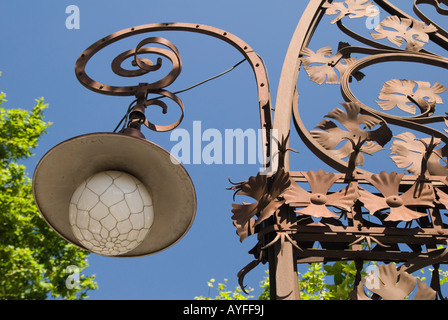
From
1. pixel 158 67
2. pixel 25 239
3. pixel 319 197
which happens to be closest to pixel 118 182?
pixel 319 197

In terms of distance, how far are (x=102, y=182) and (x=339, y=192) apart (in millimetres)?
916

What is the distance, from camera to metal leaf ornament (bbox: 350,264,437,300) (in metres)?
1.73

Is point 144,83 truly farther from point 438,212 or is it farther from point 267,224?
point 438,212

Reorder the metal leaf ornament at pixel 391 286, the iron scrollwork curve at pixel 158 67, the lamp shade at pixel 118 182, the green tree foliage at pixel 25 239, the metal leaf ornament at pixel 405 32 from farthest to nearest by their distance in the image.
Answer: the green tree foliage at pixel 25 239 → the metal leaf ornament at pixel 405 32 → the iron scrollwork curve at pixel 158 67 → the lamp shade at pixel 118 182 → the metal leaf ornament at pixel 391 286

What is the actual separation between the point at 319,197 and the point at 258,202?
240mm

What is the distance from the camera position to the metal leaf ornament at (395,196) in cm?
195

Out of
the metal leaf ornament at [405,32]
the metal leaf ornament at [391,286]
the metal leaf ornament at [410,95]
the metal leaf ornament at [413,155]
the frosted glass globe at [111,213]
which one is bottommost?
the metal leaf ornament at [391,286]

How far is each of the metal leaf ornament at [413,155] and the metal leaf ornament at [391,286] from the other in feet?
1.95

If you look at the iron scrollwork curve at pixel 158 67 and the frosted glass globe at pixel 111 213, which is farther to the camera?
the iron scrollwork curve at pixel 158 67

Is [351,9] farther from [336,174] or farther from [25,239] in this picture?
[25,239]

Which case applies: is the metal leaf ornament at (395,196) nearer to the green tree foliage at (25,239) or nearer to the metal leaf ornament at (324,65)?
the metal leaf ornament at (324,65)

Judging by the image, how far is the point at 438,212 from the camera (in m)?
2.05

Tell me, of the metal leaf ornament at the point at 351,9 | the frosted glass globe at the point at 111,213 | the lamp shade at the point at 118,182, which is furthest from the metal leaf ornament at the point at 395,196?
the metal leaf ornament at the point at 351,9

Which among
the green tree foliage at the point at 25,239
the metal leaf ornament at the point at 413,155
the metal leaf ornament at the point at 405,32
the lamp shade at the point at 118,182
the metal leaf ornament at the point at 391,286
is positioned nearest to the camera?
the metal leaf ornament at the point at 391,286
